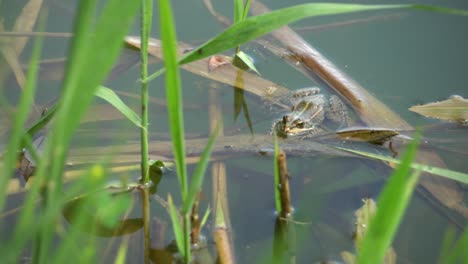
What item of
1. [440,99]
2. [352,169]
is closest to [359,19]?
[440,99]

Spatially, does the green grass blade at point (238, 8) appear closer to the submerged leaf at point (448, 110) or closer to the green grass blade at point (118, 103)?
the green grass blade at point (118, 103)

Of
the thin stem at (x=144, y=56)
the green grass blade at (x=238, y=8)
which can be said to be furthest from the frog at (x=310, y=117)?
the thin stem at (x=144, y=56)

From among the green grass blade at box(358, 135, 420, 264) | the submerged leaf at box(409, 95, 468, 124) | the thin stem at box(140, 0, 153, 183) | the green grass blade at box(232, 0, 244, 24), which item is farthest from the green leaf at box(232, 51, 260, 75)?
the green grass blade at box(358, 135, 420, 264)

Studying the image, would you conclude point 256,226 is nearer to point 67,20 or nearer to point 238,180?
point 238,180

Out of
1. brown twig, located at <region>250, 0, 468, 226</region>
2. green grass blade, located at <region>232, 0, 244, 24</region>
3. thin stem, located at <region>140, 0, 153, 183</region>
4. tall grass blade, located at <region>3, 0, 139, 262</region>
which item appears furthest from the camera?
green grass blade, located at <region>232, 0, 244, 24</region>

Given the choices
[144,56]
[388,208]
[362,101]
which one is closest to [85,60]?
[388,208]

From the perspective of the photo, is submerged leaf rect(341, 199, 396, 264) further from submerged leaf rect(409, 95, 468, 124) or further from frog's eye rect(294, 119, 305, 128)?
submerged leaf rect(409, 95, 468, 124)

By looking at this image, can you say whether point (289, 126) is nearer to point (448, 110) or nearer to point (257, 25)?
point (448, 110)

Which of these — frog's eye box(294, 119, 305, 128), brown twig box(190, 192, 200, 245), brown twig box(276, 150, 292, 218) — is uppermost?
frog's eye box(294, 119, 305, 128)

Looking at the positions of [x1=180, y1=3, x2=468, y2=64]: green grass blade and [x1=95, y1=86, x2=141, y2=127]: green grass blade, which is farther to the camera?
[x1=95, y1=86, x2=141, y2=127]: green grass blade
